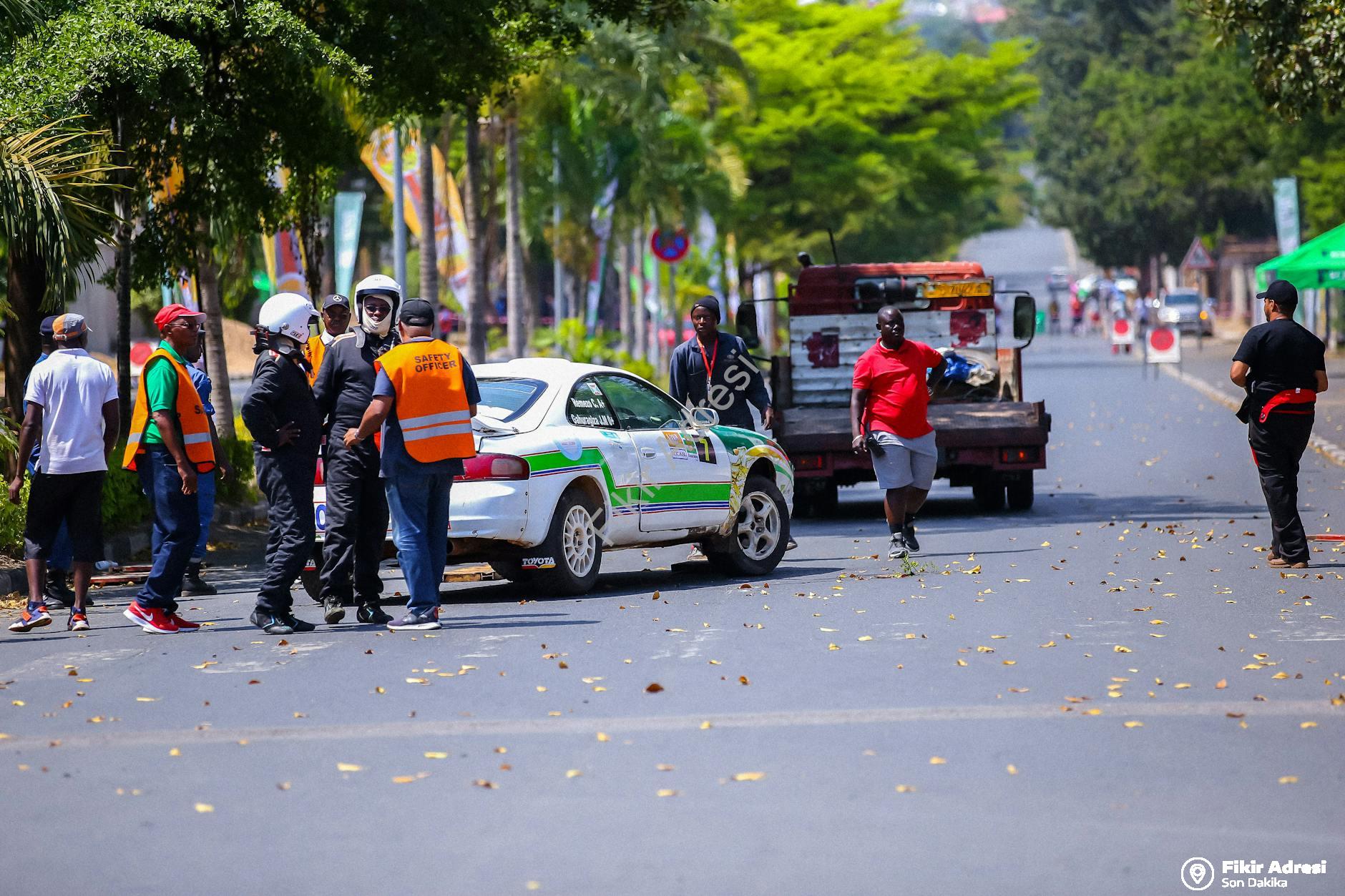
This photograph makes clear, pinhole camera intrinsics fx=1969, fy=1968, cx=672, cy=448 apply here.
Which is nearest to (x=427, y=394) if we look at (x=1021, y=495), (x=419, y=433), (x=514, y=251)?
(x=419, y=433)

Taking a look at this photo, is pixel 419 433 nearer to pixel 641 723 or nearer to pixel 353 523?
pixel 353 523

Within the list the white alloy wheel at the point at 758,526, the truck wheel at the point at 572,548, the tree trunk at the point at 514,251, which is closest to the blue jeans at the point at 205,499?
the truck wheel at the point at 572,548

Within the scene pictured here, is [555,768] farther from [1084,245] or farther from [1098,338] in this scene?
[1084,245]

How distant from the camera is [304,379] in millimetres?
10633

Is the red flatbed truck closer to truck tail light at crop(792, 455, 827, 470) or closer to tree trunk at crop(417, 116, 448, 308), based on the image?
truck tail light at crop(792, 455, 827, 470)

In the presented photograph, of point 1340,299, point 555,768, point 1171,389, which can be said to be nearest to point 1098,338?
point 1340,299

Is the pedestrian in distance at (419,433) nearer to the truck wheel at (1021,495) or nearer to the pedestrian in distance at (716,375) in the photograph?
the pedestrian in distance at (716,375)

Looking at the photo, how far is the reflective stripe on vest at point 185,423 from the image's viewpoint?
36.1 feet

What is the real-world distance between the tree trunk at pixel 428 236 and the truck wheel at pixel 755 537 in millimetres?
12140

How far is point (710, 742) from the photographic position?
734cm

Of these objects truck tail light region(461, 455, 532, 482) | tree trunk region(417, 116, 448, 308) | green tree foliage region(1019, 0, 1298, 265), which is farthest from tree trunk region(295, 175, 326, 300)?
green tree foliage region(1019, 0, 1298, 265)

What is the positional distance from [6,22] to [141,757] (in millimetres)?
8569

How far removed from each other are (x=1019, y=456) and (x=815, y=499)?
6.56ft

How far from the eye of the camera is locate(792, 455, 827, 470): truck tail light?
57.6 feet
